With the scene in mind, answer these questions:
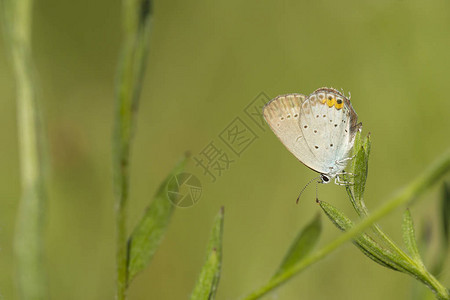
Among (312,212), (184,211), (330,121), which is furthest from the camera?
(184,211)

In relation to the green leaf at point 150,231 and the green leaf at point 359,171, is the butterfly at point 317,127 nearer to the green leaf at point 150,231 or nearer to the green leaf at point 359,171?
the green leaf at point 359,171

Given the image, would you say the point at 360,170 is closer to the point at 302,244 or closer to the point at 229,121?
the point at 302,244

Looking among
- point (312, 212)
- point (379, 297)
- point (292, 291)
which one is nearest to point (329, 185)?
point (312, 212)

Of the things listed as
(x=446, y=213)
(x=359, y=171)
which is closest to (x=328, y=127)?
(x=446, y=213)

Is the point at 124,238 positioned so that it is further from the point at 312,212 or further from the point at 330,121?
the point at 312,212

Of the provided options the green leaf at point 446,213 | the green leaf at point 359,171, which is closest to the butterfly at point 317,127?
the green leaf at point 446,213

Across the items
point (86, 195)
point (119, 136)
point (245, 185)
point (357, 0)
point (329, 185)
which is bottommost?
point (86, 195)

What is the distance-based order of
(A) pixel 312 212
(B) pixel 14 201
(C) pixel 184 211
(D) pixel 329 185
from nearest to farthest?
(D) pixel 329 185, (A) pixel 312 212, (B) pixel 14 201, (C) pixel 184 211
